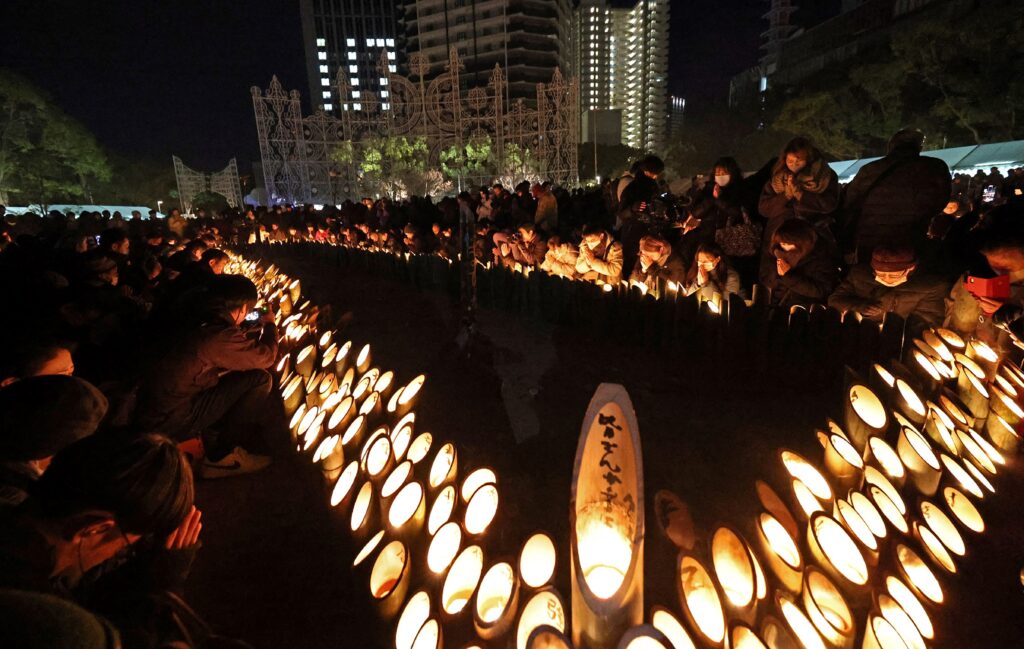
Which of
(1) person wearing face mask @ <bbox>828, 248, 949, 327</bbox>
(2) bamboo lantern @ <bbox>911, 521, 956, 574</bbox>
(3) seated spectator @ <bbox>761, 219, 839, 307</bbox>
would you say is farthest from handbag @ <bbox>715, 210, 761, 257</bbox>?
(2) bamboo lantern @ <bbox>911, 521, 956, 574</bbox>

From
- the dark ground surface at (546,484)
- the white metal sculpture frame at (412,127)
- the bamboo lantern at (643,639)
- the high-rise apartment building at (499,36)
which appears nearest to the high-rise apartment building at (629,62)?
the high-rise apartment building at (499,36)

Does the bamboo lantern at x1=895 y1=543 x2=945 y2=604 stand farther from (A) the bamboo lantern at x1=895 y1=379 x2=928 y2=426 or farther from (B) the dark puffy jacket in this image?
(B) the dark puffy jacket

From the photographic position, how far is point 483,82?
70000 mm

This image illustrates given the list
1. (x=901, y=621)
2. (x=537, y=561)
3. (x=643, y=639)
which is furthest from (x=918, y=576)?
(x=537, y=561)

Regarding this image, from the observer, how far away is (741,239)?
4949mm

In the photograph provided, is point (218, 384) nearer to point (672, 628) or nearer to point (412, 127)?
point (672, 628)

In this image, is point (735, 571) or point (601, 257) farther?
point (601, 257)

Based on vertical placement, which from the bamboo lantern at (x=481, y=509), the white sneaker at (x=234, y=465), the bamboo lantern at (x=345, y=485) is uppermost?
the bamboo lantern at (x=481, y=509)

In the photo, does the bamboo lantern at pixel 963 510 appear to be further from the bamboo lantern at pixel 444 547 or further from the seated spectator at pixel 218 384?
the seated spectator at pixel 218 384

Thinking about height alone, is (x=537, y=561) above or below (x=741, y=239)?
below

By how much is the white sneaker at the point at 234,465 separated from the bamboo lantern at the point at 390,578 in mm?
1985

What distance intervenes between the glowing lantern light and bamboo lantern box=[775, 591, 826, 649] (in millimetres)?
1453

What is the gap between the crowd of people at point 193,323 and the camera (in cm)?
155

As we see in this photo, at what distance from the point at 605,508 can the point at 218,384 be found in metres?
3.18
